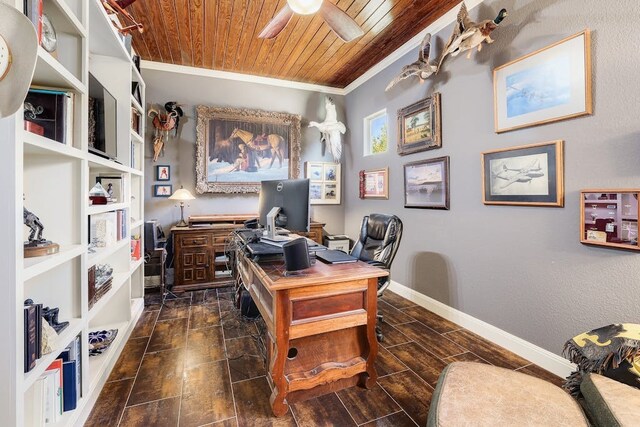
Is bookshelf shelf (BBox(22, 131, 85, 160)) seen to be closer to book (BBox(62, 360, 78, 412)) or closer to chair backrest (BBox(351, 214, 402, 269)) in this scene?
book (BBox(62, 360, 78, 412))

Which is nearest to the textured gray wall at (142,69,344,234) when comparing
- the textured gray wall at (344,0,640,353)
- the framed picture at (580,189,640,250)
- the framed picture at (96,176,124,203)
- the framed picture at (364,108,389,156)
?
the framed picture at (364,108,389,156)

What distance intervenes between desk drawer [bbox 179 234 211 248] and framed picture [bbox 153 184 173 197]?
0.76 m

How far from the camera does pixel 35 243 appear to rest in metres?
1.28

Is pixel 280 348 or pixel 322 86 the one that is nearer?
pixel 280 348

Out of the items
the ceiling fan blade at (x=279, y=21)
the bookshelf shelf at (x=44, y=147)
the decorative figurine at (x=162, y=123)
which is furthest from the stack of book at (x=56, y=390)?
the decorative figurine at (x=162, y=123)

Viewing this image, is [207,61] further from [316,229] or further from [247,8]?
[316,229]

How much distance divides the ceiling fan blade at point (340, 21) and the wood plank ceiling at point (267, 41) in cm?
60

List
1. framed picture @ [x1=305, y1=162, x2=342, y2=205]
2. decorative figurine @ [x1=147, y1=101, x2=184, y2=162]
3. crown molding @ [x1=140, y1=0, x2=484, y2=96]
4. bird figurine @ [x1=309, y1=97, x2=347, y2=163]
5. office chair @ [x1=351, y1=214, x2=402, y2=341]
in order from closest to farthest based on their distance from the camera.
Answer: office chair @ [x1=351, y1=214, x2=402, y2=341], crown molding @ [x1=140, y1=0, x2=484, y2=96], decorative figurine @ [x1=147, y1=101, x2=184, y2=162], bird figurine @ [x1=309, y1=97, x2=347, y2=163], framed picture @ [x1=305, y1=162, x2=342, y2=205]

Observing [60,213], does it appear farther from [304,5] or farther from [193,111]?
[193,111]

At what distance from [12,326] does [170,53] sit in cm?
362

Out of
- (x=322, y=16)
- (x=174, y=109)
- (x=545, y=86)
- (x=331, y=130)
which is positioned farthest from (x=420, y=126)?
(x=174, y=109)

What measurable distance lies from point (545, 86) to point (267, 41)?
279 centimetres

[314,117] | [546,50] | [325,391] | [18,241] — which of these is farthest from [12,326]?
[314,117]

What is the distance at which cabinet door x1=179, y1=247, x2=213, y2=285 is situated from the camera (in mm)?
3623
